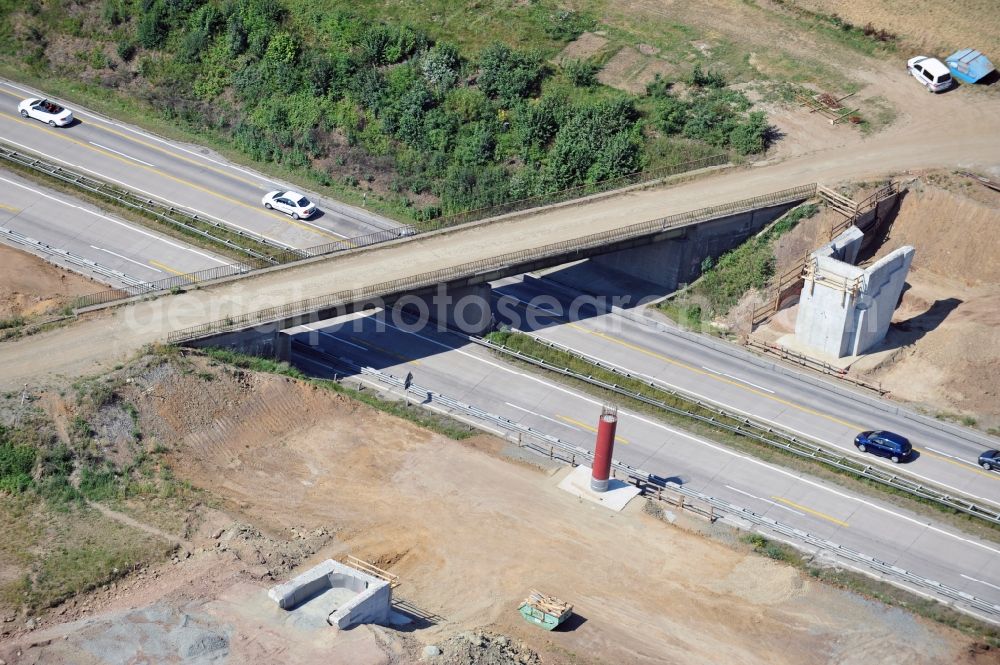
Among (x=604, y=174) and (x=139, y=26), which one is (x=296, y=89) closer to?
(x=139, y=26)

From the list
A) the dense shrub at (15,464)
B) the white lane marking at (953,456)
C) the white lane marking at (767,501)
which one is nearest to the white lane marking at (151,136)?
the dense shrub at (15,464)

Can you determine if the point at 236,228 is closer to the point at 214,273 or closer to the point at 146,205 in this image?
the point at 146,205

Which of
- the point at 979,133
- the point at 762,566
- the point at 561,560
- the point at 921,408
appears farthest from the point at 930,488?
the point at 979,133

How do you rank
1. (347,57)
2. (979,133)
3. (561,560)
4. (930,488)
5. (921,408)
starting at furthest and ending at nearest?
1. (347,57)
2. (979,133)
3. (921,408)
4. (930,488)
5. (561,560)

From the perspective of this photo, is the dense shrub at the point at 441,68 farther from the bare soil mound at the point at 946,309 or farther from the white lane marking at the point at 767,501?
the white lane marking at the point at 767,501

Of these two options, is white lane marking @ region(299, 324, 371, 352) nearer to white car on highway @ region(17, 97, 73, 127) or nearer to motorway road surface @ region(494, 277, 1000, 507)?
motorway road surface @ region(494, 277, 1000, 507)

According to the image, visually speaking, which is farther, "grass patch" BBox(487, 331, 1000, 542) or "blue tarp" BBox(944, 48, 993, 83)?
"blue tarp" BBox(944, 48, 993, 83)

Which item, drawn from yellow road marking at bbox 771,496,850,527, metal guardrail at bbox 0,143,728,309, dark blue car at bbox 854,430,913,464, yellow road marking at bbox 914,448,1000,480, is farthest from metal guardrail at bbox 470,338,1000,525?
metal guardrail at bbox 0,143,728,309
